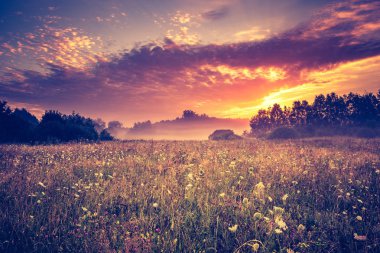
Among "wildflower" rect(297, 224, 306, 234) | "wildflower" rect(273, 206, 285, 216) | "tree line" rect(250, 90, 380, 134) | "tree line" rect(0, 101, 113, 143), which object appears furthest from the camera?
"tree line" rect(250, 90, 380, 134)

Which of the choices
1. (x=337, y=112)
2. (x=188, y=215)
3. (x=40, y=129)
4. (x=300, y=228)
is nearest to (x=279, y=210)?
(x=300, y=228)

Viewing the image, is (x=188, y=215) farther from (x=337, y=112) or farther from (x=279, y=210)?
(x=337, y=112)

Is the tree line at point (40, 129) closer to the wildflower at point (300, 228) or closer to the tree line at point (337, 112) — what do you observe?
the wildflower at point (300, 228)

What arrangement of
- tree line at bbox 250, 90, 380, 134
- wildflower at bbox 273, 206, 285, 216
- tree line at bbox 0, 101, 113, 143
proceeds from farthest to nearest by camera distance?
1. tree line at bbox 250, 90, 380, 134
2. tree line at bbox 0, 101, 113, 143
3. wildflower at bbox 273, 206, 285, 216

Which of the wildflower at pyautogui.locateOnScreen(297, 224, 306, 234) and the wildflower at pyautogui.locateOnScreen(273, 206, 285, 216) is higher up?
the wildflower at pyautogui.locateOnScreen(273, 206, 285, 216)

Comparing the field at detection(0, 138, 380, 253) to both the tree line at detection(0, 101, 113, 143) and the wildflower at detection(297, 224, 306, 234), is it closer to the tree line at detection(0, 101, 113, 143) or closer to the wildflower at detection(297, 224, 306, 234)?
the wildflower at detection(297, 224, 306, 234)

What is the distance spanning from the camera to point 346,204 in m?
4.92

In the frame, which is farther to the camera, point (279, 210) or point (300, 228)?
point (279, 210)

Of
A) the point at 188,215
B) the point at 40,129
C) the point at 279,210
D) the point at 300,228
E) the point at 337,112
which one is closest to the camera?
the point at 300,228

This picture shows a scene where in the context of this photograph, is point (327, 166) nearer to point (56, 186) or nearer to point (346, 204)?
point (346, 204)

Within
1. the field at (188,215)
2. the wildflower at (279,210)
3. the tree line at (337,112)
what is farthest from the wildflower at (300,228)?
the tree line at (337,112)

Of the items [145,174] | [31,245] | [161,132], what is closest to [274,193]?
[145,174]

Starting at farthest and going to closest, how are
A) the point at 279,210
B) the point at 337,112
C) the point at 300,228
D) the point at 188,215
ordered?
the point at 337,112
the point at 188,215
the point at 279,210
the point at 300,228

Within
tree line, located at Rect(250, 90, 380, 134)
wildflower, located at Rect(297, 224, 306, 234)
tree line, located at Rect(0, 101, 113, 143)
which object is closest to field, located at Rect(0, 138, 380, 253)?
wildflower, located at Rect(297, 224, 306, 234)
